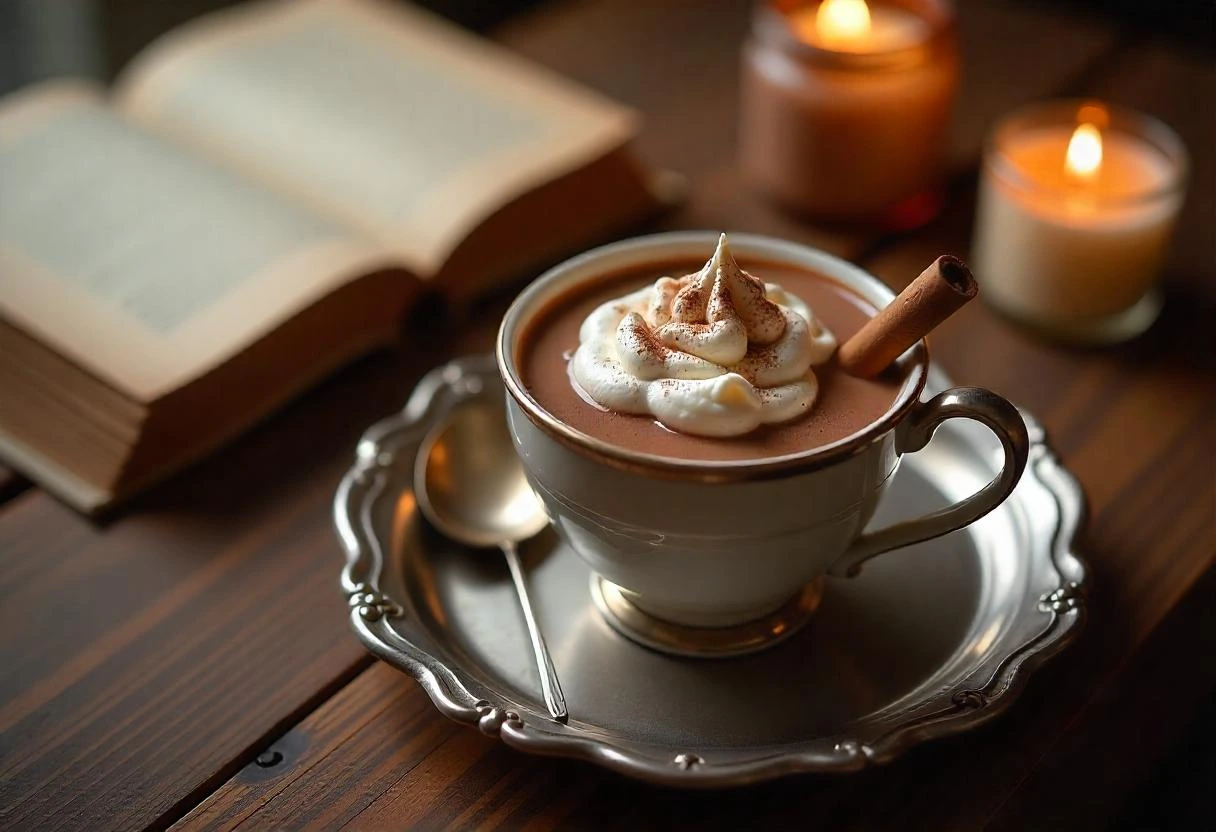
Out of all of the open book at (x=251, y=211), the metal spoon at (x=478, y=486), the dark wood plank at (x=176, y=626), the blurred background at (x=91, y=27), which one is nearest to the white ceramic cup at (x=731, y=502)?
the metal spoon at (x=478, y=486)

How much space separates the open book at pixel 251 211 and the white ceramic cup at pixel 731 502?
36cm

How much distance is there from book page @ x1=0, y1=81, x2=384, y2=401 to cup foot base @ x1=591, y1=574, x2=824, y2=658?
44 centimetres

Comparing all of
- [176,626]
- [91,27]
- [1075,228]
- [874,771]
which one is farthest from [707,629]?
[91,27]

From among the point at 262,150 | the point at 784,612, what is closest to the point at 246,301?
the point at 262,150

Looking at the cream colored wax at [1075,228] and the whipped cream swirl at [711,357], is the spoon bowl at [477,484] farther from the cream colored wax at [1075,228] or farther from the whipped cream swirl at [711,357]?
the cream colored wax at [1075,228]

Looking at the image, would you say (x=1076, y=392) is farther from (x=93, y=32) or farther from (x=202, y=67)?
(x=93, y=32)

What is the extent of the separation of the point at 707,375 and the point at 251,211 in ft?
2.08

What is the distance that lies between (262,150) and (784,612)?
822mm

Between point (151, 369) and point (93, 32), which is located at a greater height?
point (151, 369)

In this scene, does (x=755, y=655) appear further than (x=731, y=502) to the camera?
Yes

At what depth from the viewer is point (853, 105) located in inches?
52.1

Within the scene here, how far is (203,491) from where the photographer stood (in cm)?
110

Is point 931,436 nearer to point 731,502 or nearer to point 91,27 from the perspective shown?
point 731,502

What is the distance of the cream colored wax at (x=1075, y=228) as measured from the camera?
1.22 m
